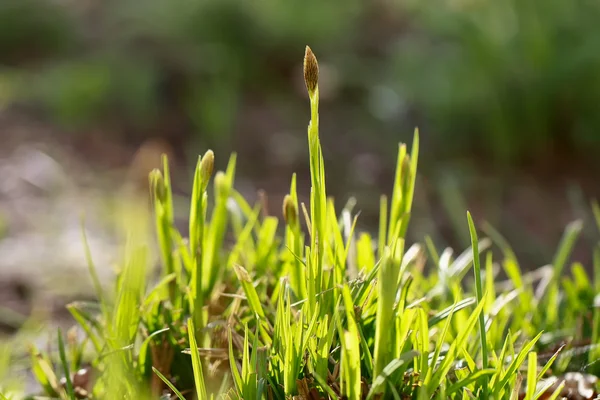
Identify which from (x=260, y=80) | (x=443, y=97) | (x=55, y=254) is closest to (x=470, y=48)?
(x=443, y=97)

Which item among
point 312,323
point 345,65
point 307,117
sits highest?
point 312,323

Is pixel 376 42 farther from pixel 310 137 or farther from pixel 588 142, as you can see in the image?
pixel 310 137

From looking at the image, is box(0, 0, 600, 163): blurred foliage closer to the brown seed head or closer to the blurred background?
the blurred background

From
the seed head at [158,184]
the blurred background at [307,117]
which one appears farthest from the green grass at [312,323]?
the blurred background at [307,117]

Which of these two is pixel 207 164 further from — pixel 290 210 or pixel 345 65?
pixel 345 65

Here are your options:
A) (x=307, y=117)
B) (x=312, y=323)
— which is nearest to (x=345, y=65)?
(x=307, y=117)

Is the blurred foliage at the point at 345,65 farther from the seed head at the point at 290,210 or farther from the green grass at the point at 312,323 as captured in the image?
the seed head at the point at 290,210

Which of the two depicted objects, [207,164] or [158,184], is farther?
[158,184]
